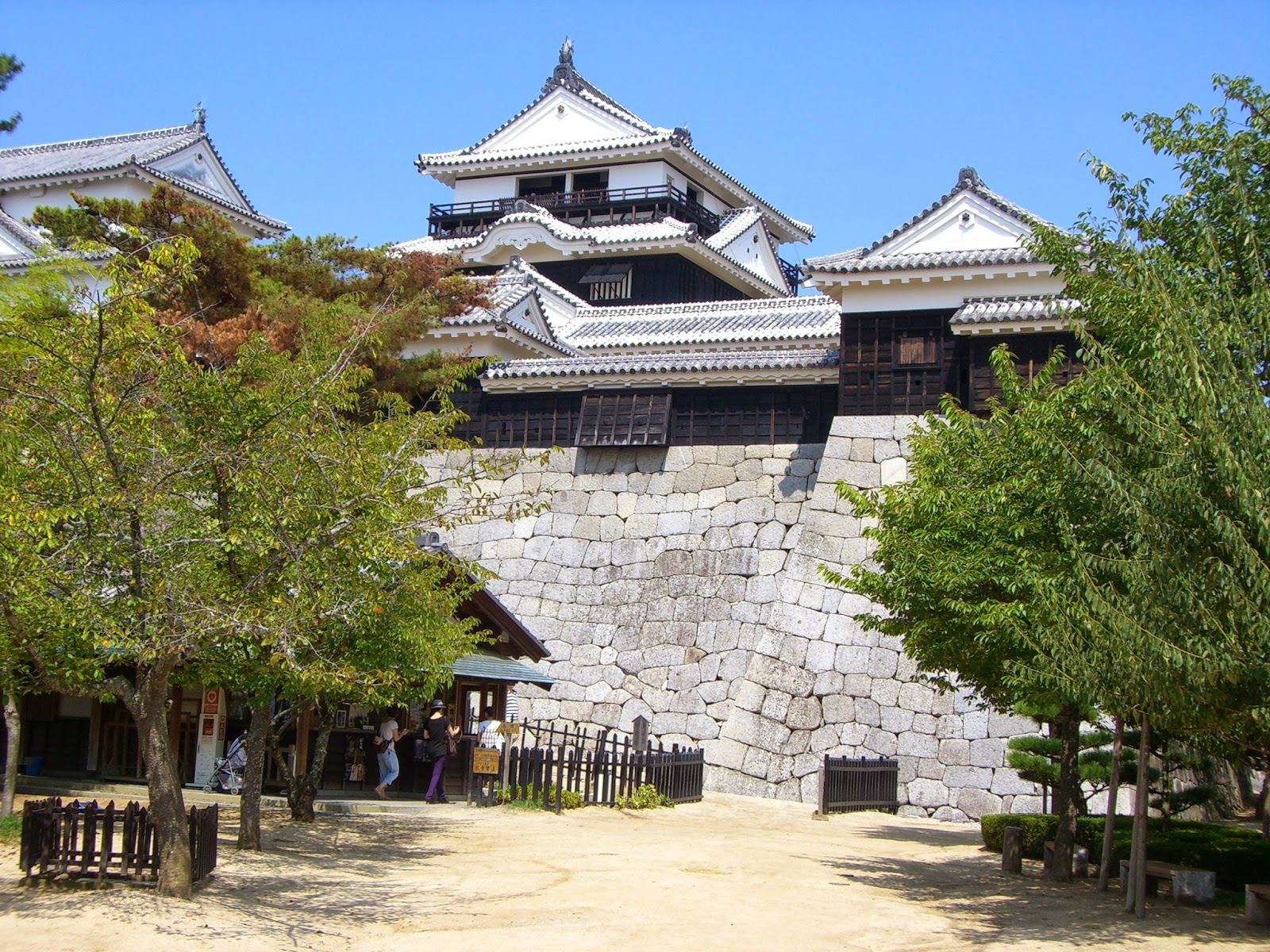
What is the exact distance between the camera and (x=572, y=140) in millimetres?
39312

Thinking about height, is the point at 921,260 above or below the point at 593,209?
below

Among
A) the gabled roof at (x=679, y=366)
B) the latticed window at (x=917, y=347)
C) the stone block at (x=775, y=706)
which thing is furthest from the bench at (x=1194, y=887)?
the gabled roof at (x=679, y=366)

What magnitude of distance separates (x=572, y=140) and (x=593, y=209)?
2816 millimetres

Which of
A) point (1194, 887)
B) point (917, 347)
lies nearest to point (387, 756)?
point (1194, 887)

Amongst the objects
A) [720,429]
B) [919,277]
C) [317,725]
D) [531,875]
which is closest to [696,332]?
[720,429]

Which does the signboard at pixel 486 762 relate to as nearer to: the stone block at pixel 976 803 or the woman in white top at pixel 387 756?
the woman in white top at pixel 387 756

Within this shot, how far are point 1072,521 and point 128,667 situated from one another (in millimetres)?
12365

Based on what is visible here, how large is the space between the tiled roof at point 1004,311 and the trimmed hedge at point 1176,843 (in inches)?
350

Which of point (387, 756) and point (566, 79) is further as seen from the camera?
point (566, 79)

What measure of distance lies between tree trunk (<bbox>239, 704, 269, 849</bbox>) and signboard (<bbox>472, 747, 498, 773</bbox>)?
5003mm

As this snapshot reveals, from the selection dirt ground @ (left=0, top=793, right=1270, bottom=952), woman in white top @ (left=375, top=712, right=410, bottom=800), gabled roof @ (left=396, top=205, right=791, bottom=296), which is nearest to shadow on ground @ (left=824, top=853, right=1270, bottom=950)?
dirt ground @ (left=0, top=793, right=1270, bottom=952)

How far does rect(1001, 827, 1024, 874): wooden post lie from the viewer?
13.5 meters

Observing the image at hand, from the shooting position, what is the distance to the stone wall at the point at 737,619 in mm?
20484

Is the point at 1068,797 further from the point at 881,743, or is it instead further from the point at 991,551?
the point at 881,743
